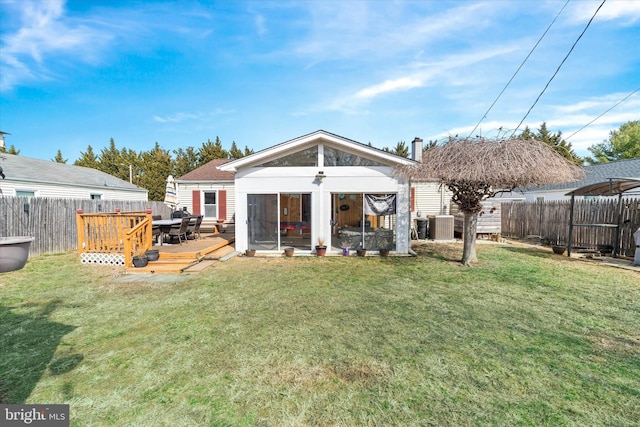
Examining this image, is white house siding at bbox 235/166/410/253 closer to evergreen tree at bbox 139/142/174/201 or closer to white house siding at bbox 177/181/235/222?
white house siding at bbox 177/181/235/222

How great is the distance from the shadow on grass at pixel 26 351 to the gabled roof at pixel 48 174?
11.5 meters

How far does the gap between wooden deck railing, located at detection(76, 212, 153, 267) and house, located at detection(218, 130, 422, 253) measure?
2743mm

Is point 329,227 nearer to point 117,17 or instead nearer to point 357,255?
point 357,255

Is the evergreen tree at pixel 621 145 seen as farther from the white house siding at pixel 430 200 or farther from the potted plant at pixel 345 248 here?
the potted plant at pixel 345 248

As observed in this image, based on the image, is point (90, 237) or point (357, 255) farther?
point (357, 255)

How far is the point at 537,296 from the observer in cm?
527

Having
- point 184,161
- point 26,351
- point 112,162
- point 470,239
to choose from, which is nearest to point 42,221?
point 26,351

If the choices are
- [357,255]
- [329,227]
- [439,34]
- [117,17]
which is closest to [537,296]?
[357,255]

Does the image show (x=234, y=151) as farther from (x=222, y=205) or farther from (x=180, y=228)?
(x=180, y=228)

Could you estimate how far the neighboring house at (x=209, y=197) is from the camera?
49.4ft

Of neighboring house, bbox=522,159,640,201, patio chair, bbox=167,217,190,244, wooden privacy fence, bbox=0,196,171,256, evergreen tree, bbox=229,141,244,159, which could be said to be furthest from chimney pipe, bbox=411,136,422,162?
evergreen tree, bbox=229,141,244,159

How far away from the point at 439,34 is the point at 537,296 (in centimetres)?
895

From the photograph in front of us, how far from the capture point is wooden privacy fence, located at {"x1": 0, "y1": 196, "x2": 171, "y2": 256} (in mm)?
8531

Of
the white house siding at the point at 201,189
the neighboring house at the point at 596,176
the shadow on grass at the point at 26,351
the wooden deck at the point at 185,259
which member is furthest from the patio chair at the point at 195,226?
the neighboring house at the point at 596,176
